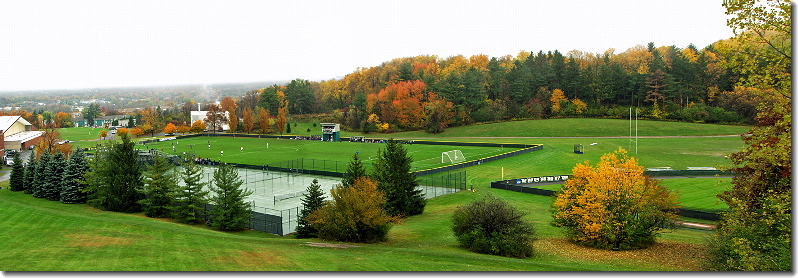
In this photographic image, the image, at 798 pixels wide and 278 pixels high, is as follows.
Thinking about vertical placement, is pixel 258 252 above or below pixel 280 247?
above

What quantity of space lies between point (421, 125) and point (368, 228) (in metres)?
74.2

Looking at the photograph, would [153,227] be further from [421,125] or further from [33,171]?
[421,125]

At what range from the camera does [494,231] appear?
2083 cm

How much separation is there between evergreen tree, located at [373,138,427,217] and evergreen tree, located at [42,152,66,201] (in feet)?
73.2

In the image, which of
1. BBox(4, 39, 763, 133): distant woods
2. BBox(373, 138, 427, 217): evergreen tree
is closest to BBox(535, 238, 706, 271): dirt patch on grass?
BBox(373, 138, 427, 217): evergreen tree

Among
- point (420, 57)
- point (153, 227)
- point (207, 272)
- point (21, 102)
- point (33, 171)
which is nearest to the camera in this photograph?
point (207, 272)

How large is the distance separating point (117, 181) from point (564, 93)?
8494cm

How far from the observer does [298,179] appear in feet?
153

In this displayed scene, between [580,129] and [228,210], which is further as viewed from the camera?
[580,129]

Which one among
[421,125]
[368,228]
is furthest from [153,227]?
[421,125]

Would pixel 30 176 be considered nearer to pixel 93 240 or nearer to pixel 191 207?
pixel 191 207

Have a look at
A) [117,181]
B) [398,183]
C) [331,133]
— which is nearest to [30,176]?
[117,181]

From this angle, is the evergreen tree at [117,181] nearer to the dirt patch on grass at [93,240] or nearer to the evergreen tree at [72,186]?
the evergreen tree at [72,186]

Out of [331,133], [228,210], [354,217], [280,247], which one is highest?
[331,133]
